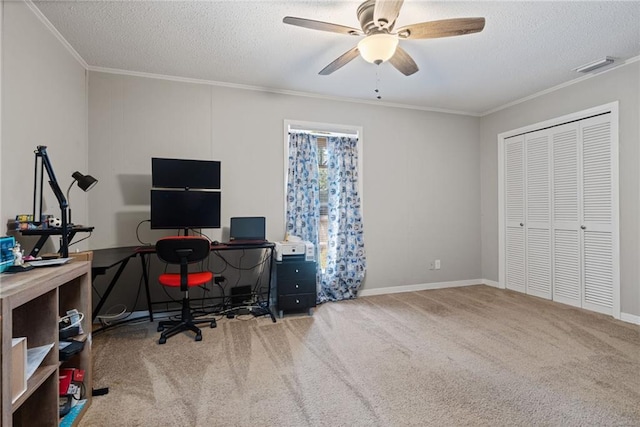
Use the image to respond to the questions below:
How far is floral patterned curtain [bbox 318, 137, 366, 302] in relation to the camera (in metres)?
4.10

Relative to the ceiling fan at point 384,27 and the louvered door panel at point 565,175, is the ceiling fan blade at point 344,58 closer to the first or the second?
the ceiling fan at point 384,27

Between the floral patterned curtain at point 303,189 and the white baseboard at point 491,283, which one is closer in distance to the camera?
the floral patterned curtain at point 303,189

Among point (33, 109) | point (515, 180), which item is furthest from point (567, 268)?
point (33, 109)

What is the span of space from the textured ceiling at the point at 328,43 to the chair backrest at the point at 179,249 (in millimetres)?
1699

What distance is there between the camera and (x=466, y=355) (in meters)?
2.45

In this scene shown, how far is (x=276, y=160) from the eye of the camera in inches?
152

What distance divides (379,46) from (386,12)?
0.72 ft

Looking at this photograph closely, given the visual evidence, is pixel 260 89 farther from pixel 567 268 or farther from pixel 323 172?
pixel 567 268

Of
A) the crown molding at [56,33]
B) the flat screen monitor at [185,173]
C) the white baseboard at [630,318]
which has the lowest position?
the white baseboard at [630,318]

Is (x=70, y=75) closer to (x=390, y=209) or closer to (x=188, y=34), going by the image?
(x=188, y=34)

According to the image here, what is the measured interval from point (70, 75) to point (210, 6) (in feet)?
5.17

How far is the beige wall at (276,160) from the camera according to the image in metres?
3.29

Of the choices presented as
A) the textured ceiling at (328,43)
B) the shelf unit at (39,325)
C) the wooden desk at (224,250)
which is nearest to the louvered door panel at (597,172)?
the textured ceiling at (328,43)

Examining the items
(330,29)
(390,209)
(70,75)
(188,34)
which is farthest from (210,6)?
(390,209)
